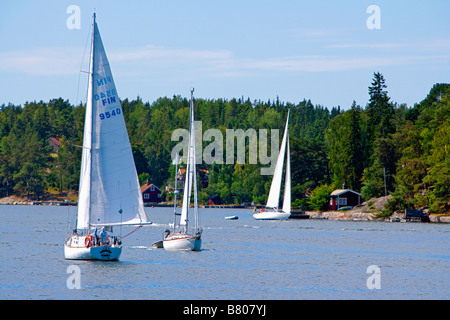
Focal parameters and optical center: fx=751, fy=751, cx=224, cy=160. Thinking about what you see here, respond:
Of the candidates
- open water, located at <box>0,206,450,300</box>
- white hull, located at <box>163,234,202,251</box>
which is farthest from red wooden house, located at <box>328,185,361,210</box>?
white hull, located at <box>163,234,202,251</box>

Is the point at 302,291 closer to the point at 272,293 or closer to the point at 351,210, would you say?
the point at 272,293

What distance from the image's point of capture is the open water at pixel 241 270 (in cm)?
3794

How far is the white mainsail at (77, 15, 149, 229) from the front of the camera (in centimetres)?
4422

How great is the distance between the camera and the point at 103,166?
44469 mm

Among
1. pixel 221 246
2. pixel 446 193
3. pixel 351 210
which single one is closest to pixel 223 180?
pixel 351 210

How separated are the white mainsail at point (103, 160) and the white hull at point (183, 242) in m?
11.9

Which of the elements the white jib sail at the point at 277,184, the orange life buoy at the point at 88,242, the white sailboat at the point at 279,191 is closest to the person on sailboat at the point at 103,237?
the orange life buoy at the point at 88,242

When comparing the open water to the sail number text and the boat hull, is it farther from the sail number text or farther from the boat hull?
the sail number text

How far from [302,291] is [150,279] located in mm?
8651

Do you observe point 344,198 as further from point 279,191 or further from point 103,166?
point 103,166

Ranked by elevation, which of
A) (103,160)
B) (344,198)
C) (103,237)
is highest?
(103,160)

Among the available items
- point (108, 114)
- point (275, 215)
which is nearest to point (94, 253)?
point (108, 114)

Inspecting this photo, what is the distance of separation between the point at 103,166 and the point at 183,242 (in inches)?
551

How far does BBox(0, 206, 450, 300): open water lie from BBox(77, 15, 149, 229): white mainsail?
3240 millimetres
